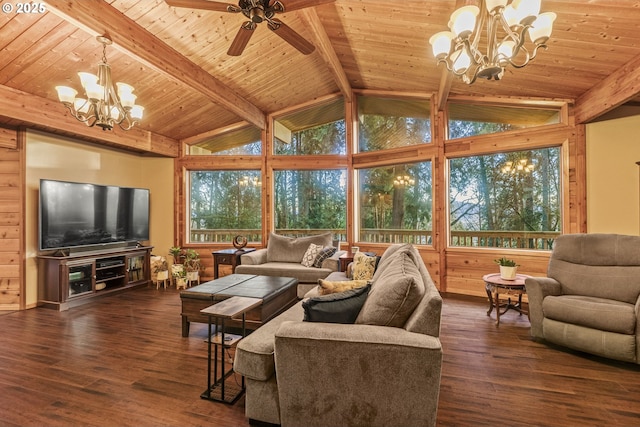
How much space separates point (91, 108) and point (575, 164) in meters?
5.90

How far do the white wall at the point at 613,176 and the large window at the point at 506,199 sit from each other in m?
0.39

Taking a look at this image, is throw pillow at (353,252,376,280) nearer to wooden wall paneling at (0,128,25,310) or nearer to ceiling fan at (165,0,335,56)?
ceiling fan at (165,0,335,56)

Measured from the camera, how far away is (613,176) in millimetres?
3859

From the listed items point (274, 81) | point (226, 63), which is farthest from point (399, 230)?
point (226, 63)

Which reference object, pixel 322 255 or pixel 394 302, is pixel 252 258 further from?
pixel 394 302

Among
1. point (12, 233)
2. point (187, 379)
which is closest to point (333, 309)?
point (187, 379)

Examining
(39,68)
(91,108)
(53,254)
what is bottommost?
(53,254)

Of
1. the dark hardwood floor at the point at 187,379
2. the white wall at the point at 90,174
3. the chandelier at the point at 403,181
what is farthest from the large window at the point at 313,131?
the dark hardwood floor at the point at 187,379

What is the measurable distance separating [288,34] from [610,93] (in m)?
3.60

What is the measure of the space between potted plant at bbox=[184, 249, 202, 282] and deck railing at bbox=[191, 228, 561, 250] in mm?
509

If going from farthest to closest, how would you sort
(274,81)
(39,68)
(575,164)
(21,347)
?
1. (274,81)
2. (575,164)
3. (39,68)
4. (21,347)

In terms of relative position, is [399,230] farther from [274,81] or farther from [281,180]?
[274,81]

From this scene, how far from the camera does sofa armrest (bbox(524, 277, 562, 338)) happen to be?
119 inches

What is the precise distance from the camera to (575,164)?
4.10m
